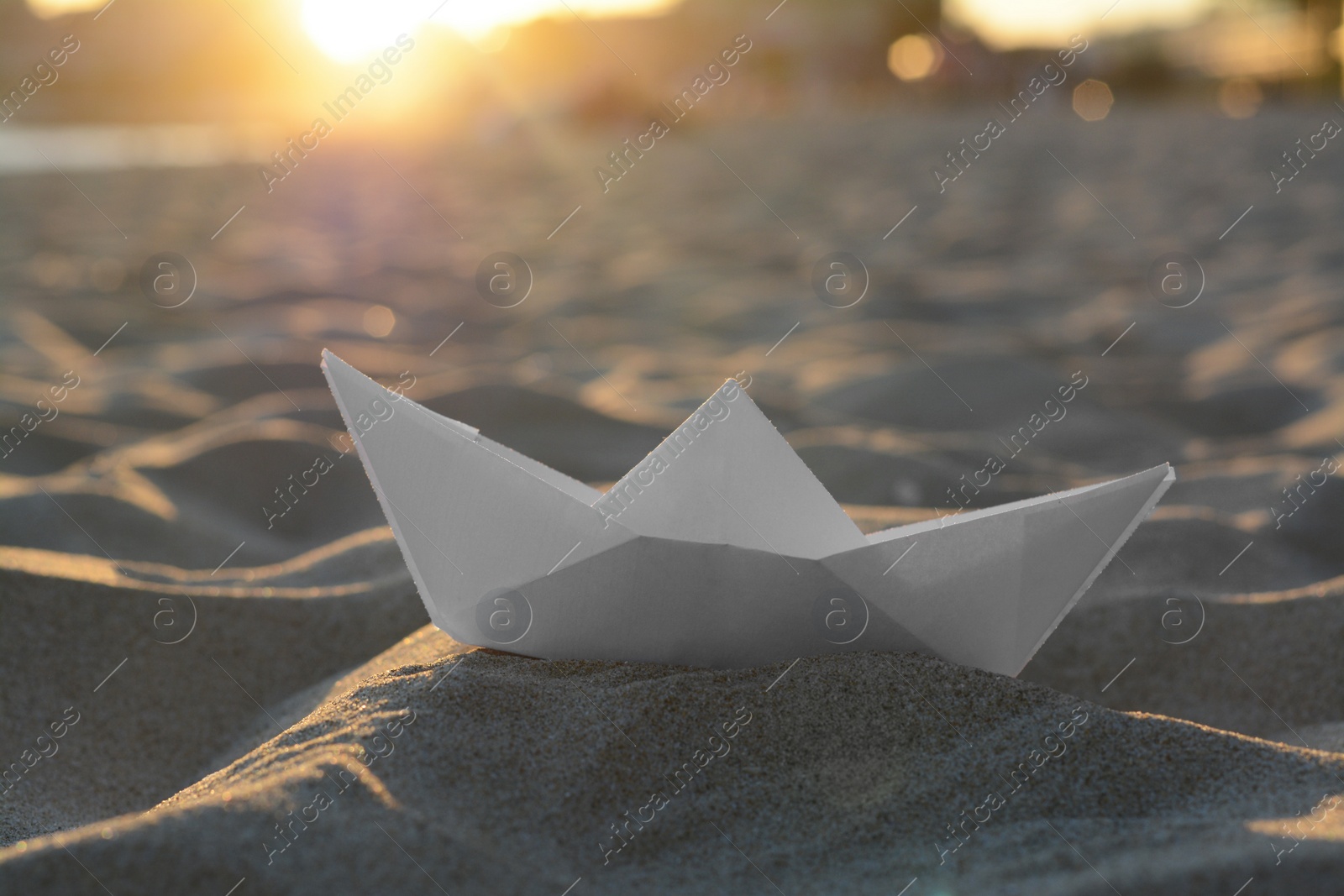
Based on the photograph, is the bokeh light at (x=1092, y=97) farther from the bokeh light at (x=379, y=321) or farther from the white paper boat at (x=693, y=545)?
the white paper boat at (x=693, y=545)

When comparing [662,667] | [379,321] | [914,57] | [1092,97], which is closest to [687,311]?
[379,321]

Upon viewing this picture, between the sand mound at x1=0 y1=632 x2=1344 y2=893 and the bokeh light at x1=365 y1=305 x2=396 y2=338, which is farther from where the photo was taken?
the bokeh light at x1=365 y1=305 x2=396 y2=338

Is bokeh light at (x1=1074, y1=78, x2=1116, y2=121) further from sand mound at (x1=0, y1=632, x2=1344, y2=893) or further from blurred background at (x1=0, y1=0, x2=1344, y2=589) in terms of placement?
sand mound at (x1=0, y1=632, x2=1344, y2=893)

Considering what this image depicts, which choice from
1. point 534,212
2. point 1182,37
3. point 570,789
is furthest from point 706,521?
point 1182,37

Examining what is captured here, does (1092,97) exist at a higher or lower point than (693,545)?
lower

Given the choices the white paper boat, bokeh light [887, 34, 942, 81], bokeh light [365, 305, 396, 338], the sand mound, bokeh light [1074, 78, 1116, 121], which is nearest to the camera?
the sand mound

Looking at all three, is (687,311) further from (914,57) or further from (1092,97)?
(914,57)

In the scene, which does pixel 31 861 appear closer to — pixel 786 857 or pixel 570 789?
pixel 570 789

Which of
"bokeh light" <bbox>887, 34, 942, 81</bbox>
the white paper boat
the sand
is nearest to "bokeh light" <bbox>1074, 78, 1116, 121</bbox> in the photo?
"bokeh light" <bbox>887, 34, 942, 81</bbox>
